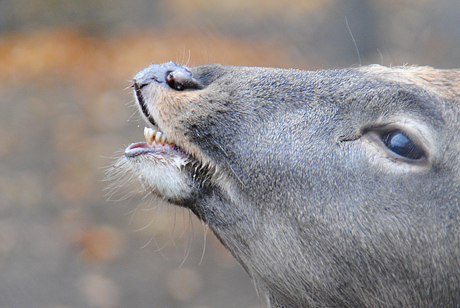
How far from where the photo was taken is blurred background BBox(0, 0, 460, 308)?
22.2 feet

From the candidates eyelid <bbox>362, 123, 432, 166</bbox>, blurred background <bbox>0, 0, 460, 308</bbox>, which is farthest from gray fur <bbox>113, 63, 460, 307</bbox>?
blurred background <bbox>0, 0, 460, 308</bbox>

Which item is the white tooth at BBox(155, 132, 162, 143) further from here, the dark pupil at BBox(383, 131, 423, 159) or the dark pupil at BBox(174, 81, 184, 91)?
the dark pupil at BBox(383, 131, 423, 159)

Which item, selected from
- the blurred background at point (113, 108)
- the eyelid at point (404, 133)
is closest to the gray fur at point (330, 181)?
the eyelid at point (404, 133)

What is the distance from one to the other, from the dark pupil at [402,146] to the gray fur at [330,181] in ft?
0.11

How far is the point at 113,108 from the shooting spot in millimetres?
9227

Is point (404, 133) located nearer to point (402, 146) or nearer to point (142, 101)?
point (402, 146)

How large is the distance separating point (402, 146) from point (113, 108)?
742 centimetres

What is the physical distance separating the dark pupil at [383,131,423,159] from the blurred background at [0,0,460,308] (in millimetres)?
4521

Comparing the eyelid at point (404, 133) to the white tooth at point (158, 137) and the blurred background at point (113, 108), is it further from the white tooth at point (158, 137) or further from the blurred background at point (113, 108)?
the blurred background at point (113, 108)

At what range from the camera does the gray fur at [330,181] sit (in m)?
2.47

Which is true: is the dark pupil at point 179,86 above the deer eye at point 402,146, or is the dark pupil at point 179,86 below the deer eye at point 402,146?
below

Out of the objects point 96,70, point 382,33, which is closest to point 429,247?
point 382,33

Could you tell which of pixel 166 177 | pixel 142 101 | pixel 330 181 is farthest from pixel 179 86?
pixel 330 181

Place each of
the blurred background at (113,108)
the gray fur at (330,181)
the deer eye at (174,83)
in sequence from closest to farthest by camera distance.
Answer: the gray fur at (330,181) < the deer eye at (174,83) < the blurred background at (113,108)
